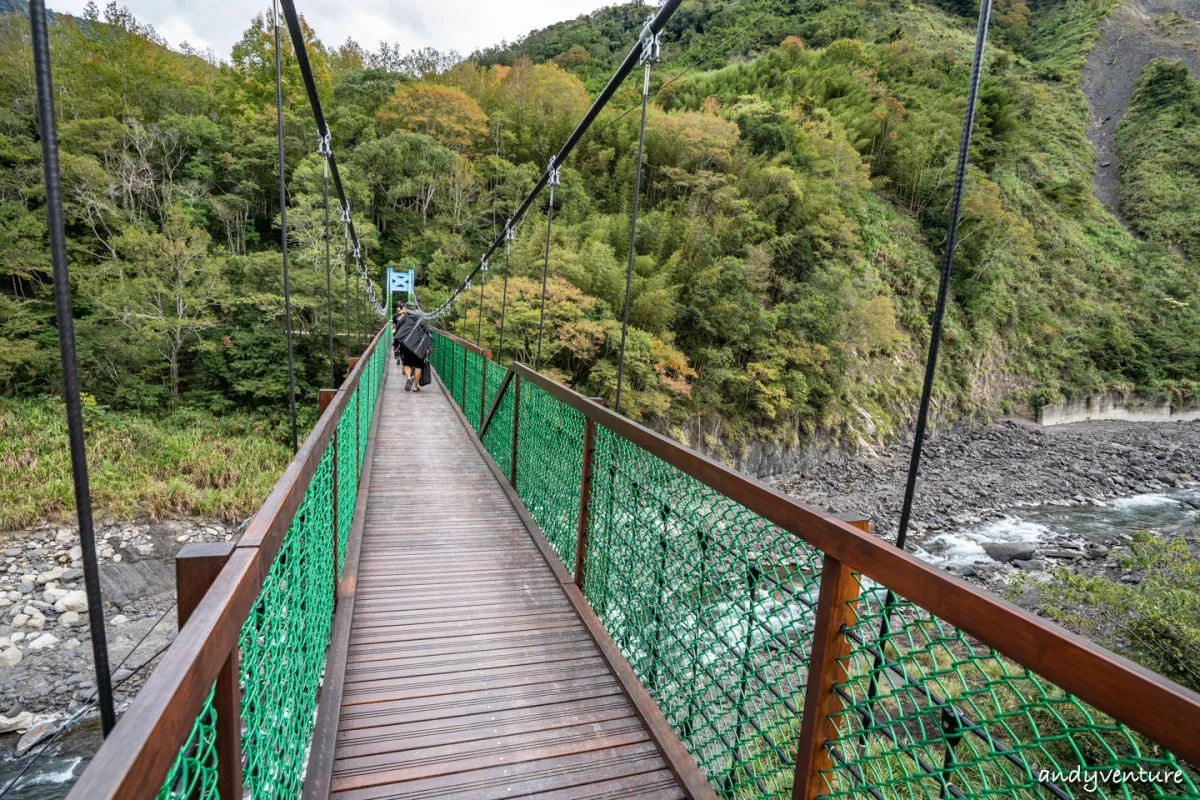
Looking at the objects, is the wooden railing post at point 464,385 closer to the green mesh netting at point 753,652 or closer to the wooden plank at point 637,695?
the green mesh netting at point 753,652

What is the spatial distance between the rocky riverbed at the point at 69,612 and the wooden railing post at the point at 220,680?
516 cm

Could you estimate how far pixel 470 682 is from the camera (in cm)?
159

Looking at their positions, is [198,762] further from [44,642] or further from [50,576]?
[50,576]

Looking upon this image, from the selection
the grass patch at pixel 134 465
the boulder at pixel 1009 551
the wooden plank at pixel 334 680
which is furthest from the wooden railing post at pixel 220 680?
the boulder at pixel 1009 551

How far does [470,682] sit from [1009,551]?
9.81 meters

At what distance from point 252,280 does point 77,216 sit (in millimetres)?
4519

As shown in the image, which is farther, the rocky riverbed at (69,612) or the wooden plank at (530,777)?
the rocky riverbed at (69,612)

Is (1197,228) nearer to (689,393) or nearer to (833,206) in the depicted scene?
(833,206)

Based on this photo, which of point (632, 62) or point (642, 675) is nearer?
point (642, 675)

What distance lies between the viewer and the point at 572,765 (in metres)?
1.32

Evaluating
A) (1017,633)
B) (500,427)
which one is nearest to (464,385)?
(500,427)

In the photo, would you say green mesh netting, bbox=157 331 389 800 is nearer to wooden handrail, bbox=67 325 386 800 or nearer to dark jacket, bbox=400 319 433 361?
wooden handrail, bbox=67 325 386 800

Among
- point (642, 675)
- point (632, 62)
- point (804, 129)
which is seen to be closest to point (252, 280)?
point (632, 62)

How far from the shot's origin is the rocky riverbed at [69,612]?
16.2 ft
